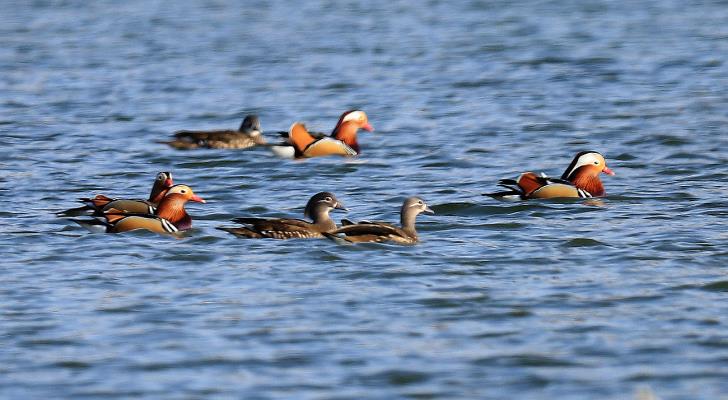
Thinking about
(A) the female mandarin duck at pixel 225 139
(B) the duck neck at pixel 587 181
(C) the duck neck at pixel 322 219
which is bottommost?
(B) the duck neck at pixel 587 181

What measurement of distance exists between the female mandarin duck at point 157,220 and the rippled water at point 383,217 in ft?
0.47

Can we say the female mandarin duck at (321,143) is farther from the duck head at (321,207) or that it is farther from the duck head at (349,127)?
the duck head at (321,207)

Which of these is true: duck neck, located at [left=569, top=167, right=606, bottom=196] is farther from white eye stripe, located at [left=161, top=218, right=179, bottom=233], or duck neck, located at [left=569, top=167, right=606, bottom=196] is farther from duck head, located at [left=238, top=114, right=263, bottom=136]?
duck head, located at [left=238, top=114, right=263, bottom=136]

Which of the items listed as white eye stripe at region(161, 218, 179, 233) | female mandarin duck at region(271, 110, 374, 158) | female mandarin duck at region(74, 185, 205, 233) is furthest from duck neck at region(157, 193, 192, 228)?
female mandarin duck at region(271, 110, 374, 158)

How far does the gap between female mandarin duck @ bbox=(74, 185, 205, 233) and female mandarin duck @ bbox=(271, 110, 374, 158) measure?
19.2ft

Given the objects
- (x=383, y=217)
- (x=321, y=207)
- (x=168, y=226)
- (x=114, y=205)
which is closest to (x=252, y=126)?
(x=383, y=217)

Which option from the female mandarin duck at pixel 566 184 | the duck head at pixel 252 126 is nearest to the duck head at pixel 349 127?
the duck head at pixel 252 126

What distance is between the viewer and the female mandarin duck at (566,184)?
1853 centimetres

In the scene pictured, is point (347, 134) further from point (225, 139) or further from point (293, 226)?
point (293, 226)

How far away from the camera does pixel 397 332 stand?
1243 cm

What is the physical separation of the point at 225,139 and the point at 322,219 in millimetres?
7528

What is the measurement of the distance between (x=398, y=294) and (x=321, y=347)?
1873 mm

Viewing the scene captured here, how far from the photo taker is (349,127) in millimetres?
23641

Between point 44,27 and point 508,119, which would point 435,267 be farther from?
point 44,27
